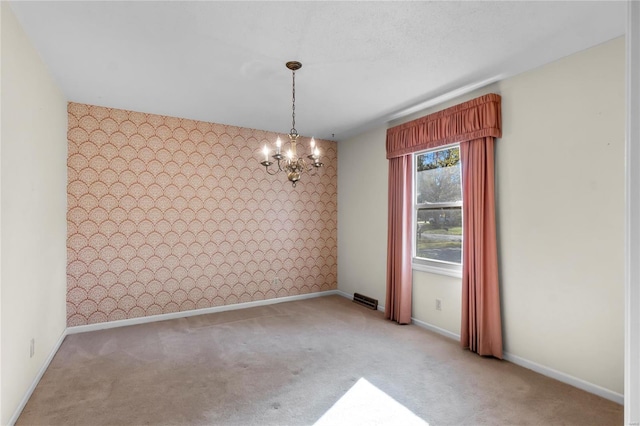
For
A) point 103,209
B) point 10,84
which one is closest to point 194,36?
point 10,84

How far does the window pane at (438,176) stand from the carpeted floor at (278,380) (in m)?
1.62

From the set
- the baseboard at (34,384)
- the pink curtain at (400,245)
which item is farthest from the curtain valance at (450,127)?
the baseboard at (34,384)

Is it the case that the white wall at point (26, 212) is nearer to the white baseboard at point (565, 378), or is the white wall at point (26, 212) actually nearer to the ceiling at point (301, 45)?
the ceiling at point (301, 45)

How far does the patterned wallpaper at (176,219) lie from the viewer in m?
3.96

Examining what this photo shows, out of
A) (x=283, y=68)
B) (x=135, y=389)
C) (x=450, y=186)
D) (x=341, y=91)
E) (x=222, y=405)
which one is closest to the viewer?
(x=222, y=405)

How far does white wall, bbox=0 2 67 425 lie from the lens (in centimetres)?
210

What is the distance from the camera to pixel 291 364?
3.07 m

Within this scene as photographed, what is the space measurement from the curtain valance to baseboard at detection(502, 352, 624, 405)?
6.89ft

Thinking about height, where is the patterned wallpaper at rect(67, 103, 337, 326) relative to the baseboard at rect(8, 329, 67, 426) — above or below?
above

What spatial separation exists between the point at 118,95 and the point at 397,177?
11.2 feet

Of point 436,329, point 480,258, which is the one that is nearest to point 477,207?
point 480,258

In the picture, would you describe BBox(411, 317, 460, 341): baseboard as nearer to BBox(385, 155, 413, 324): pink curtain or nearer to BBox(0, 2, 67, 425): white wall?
BBox(385, 155, 413, 324): pink curtain

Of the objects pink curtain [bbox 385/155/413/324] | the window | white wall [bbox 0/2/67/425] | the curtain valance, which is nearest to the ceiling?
the curtain valance

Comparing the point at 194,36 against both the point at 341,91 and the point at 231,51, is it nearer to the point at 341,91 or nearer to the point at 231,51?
the point at 231,51
